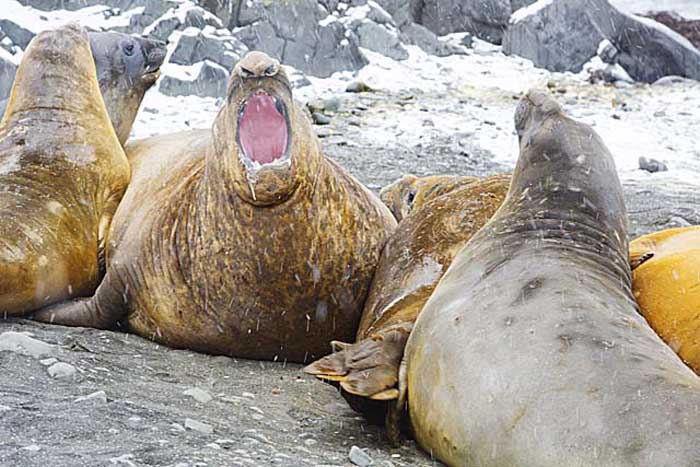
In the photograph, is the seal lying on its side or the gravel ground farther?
the seal lying on its side

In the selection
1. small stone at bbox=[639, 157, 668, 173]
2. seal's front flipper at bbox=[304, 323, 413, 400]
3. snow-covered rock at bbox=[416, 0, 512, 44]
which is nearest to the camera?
seal's front flipper at bbox=[304, 323, 413, 400]

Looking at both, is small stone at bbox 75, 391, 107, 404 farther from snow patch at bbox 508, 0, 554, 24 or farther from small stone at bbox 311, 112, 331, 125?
snow patch at bbox 508, 0, 554, 24

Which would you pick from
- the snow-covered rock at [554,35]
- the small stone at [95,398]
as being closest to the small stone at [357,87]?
the snow-covered rock at [554,35]

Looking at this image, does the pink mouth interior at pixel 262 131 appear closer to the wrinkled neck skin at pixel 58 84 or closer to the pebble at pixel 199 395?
the pebble at pixel 199 395

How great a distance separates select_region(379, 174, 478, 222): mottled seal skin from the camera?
18.0ft

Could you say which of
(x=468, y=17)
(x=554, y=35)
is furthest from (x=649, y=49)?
(x=468, y=17)

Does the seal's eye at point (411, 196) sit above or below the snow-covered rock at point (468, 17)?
above

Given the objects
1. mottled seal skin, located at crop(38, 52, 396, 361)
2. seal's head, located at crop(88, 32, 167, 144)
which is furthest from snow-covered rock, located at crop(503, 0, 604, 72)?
mottled seal skin, located at crop(38, 52, 396, 361)

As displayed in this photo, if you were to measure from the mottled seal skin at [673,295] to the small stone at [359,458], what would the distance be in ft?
3.68

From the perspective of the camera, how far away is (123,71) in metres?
6.54

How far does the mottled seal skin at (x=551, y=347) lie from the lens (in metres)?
2.70

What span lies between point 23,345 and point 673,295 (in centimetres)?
231

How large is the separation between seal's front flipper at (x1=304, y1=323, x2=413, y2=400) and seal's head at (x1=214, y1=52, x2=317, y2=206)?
852mm

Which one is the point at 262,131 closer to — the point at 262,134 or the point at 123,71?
the point at 262,134
